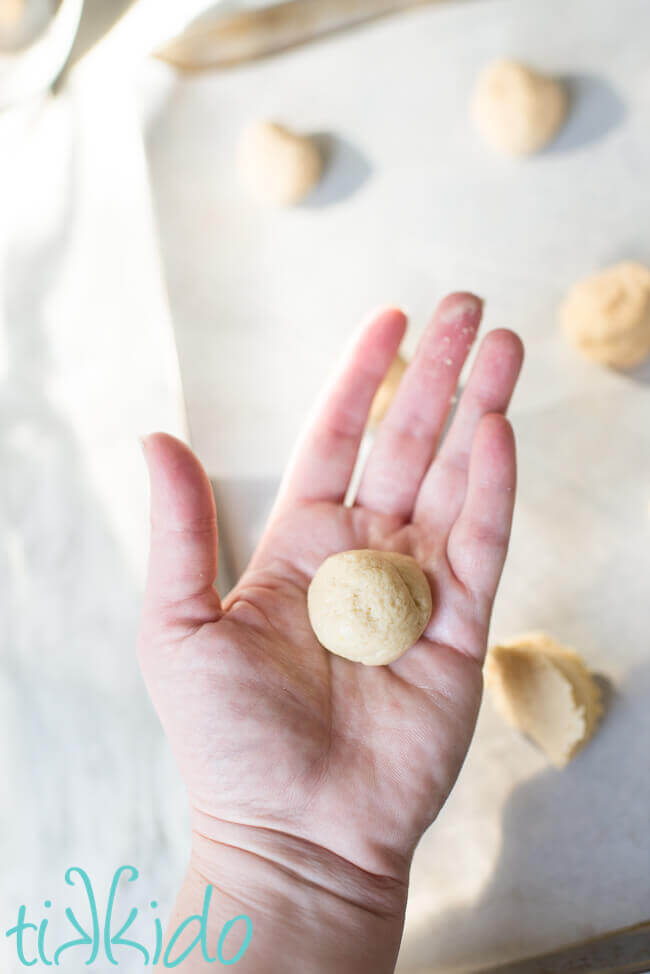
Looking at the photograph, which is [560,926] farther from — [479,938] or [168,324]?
[168,324]

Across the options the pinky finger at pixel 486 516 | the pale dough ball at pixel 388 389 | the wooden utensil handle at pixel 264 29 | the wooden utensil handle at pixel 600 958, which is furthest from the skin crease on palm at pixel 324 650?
the wooden utensil handle at pixel 264 29

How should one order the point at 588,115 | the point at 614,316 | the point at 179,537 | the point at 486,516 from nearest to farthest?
the point at 179,537 → the point at 486,516 → the point at 614,316 → the point at 588,115

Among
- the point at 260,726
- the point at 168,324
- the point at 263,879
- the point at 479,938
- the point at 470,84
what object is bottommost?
the point at 479,938

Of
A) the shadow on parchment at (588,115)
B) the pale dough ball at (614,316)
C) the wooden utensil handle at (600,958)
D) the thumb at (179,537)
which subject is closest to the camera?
the thumb at (179,537)

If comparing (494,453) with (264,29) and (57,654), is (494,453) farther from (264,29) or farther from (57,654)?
(264,29)

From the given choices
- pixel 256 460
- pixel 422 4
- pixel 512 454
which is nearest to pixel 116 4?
pixel 422 4

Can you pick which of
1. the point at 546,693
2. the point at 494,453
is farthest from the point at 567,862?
the point at 494,453

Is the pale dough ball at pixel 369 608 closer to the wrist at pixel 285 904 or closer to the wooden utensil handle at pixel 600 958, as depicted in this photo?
the wrist at pixel 285 904

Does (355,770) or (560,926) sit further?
(560,926)
